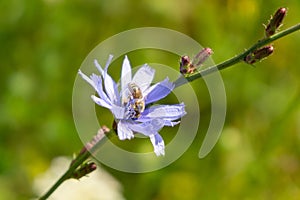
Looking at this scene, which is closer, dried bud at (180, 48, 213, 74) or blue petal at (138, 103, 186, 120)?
blue petal at (138, 103, 186, 120)

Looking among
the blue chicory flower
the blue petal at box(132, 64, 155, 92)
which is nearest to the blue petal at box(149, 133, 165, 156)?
the blue chicory flower

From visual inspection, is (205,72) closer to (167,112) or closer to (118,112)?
(167,112)

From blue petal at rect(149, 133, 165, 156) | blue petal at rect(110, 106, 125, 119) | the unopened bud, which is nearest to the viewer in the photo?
blue petal at rect(149, 133, 165, 156)

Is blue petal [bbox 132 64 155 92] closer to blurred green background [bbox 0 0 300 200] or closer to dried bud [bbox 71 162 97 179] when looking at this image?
dried bud [bbox 71 162 97 179]

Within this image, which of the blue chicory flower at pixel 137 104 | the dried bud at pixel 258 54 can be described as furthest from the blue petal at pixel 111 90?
the dried bud at pixel 258 54

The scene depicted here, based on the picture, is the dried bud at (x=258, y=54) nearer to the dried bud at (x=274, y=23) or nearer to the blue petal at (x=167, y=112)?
the dried bud at (x=274, y=23)

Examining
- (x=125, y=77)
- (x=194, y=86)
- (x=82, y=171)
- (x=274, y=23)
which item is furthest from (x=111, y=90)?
(x=194, y=86)

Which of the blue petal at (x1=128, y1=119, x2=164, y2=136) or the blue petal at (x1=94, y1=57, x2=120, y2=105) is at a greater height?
the blue petal at (x1=94, y1=57, x2=120, y2=105)
